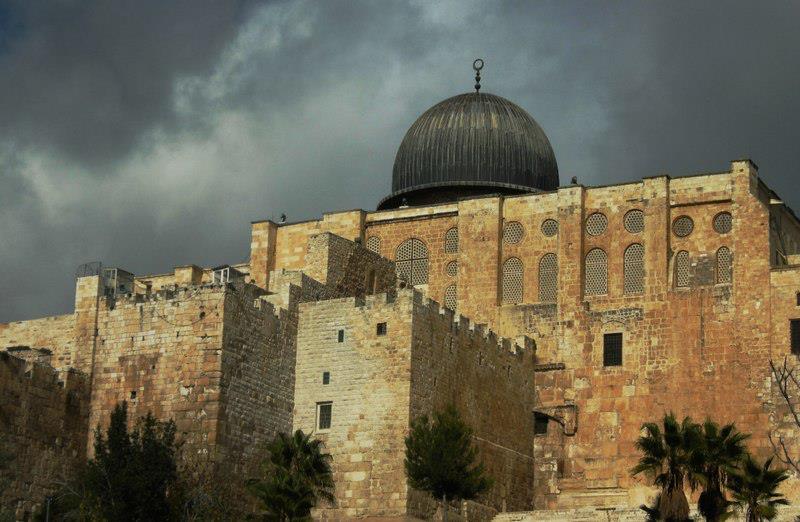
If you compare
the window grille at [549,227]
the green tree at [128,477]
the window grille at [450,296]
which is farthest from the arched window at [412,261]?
the green tree at [128,477]

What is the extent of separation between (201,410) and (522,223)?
14607mm

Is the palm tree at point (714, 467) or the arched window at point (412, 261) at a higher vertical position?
the arched window at point (412, 261)

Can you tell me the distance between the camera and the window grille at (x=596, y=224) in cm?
5183

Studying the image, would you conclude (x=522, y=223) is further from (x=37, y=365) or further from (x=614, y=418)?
(x=37, y=365)

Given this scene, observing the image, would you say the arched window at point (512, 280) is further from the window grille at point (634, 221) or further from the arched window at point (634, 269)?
the window grille at point (634, 221)

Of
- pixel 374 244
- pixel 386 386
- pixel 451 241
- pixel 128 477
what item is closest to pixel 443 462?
pixel 386 386

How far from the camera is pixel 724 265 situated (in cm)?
4978

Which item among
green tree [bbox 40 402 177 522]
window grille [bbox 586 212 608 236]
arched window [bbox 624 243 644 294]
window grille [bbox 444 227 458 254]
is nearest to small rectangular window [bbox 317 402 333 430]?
green tree [bbox 40 402 177 522]

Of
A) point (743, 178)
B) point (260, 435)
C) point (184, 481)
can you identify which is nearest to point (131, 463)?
point (184, 481)

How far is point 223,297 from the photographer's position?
43.8 m

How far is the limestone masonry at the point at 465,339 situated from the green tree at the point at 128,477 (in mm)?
1619

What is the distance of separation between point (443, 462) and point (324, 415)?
4.57 m

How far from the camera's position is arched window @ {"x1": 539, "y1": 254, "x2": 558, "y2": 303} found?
5206 centimetres

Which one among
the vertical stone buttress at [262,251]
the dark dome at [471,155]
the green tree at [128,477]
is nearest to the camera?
the green tree at [128,477]
